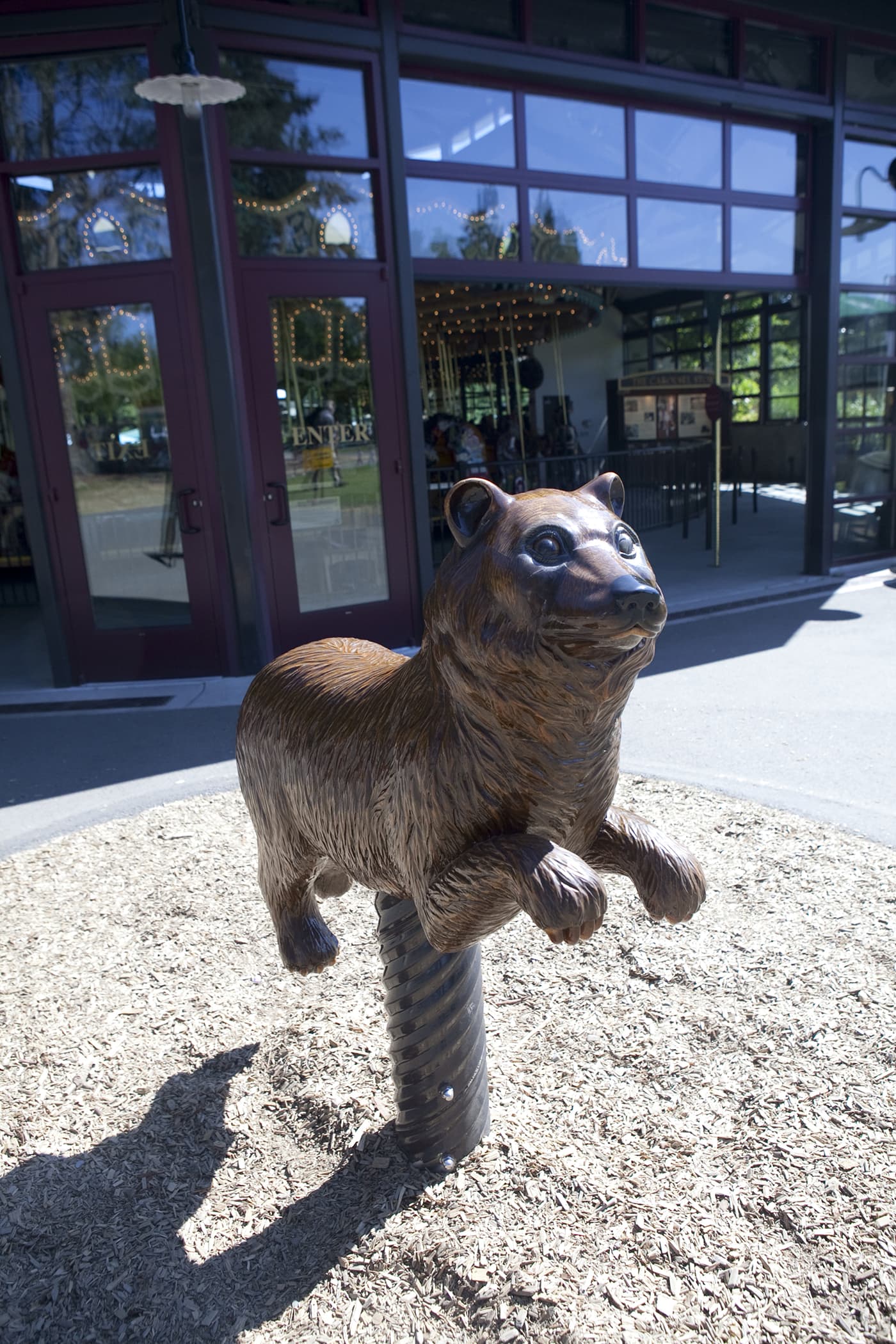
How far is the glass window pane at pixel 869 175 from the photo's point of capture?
8.87 metres

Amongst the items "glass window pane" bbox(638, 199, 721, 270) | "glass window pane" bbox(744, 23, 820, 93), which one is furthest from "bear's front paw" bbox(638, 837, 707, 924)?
"glass window pane" bbox(744, 23, 820, 93)

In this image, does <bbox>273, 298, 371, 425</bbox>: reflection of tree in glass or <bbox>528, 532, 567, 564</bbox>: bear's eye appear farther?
<bbox>273, 298, 371, 425</bbox>: reflection of tree in glass

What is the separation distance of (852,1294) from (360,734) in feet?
4.69

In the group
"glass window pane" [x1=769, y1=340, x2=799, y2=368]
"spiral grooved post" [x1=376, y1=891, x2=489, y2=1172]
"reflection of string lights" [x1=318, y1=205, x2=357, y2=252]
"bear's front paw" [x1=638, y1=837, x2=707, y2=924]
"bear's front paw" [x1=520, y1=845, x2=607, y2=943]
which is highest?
"reflection of string lights" [x1=318, y1=205, x2=357, y2=252]

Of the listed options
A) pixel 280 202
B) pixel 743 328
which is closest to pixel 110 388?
pixel 280 202

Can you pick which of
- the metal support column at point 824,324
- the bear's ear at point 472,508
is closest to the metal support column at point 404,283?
the metal support column at point 824,324

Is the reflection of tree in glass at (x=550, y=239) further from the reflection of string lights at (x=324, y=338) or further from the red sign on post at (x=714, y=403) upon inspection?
the red sign on post at (x=714, y=403)

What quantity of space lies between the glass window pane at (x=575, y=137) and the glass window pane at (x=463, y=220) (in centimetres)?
44

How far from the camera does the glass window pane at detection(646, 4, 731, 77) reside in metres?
7.57

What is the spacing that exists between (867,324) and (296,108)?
5.97m

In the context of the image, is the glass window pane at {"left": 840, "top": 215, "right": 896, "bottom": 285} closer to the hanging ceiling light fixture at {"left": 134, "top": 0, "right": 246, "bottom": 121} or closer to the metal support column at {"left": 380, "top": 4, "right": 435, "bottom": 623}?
the metal support column at {"left": 380, "top": 4, "right": 435, "bottom": 623}

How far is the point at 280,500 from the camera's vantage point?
6754 millimetres

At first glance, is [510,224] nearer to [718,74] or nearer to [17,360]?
[718,74]

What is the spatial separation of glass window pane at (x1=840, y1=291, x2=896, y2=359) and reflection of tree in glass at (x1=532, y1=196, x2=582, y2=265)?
3.05 meters
